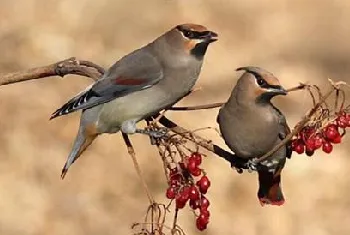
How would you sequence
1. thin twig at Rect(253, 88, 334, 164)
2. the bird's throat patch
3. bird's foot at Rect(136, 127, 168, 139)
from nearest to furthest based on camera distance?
thin twig at Rect(253, 88, 334, 164) → bird's foot at Rect(136, 127, 168, 139) → the bird's throat patch

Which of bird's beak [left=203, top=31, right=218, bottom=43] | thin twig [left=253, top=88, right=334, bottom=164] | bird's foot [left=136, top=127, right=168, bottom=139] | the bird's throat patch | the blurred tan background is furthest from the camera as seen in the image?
the blurred tan background

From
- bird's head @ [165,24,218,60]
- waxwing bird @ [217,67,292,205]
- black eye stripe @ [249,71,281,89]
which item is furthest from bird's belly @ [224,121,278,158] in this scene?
bird's head @ [165,24,218,60]

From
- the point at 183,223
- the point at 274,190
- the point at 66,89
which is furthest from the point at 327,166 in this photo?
the point at 274,190

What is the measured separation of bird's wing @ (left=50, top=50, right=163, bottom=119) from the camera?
2611mm

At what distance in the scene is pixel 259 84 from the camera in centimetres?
230

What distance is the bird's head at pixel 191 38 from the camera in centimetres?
239

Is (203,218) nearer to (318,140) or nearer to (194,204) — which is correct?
(194,204)

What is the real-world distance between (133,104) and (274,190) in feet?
1.27

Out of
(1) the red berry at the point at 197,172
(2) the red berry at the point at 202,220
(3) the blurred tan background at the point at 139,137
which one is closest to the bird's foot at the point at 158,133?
(1) the red berry at the point at 197,172

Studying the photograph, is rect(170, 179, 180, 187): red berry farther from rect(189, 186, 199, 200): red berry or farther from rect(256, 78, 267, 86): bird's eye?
rect(256, 78, 267, 86): bird's eye

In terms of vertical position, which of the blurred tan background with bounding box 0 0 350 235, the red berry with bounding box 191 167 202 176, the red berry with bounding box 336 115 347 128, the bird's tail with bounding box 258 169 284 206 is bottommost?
the blurred tan background with bounding box 0 0 350 235

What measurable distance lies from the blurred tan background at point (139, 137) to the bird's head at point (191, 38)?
2964 mm

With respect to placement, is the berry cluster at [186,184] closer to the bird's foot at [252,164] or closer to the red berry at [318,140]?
the bird's foot at [252,164]

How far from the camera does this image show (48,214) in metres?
5.68
